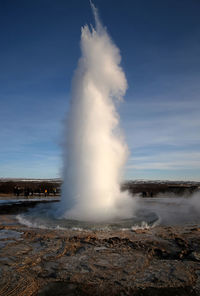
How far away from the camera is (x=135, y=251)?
259 inches

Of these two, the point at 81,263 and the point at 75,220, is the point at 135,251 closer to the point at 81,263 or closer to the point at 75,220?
the point at 81,263

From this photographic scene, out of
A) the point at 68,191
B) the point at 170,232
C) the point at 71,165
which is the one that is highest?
the point at 71,165

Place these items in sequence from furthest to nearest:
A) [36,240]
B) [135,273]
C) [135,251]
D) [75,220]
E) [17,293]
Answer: [75,220] < [36,240] < [135,251] < [135,273] < [17,293]

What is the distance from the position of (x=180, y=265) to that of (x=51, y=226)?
6.56 m

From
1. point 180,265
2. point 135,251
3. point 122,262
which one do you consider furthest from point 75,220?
point 180,265

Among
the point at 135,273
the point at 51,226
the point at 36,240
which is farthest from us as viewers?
the point at 51,226

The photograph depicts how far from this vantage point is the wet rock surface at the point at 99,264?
14.0 feet

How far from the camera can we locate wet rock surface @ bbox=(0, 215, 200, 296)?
4.25m

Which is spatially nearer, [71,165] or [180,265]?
[180,265]

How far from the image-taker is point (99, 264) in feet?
17.8

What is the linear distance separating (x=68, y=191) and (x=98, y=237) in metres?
6.71

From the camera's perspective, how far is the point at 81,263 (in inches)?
217

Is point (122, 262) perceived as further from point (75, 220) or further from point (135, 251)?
point (75, 220)

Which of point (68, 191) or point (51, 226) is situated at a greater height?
point (68, 191)
